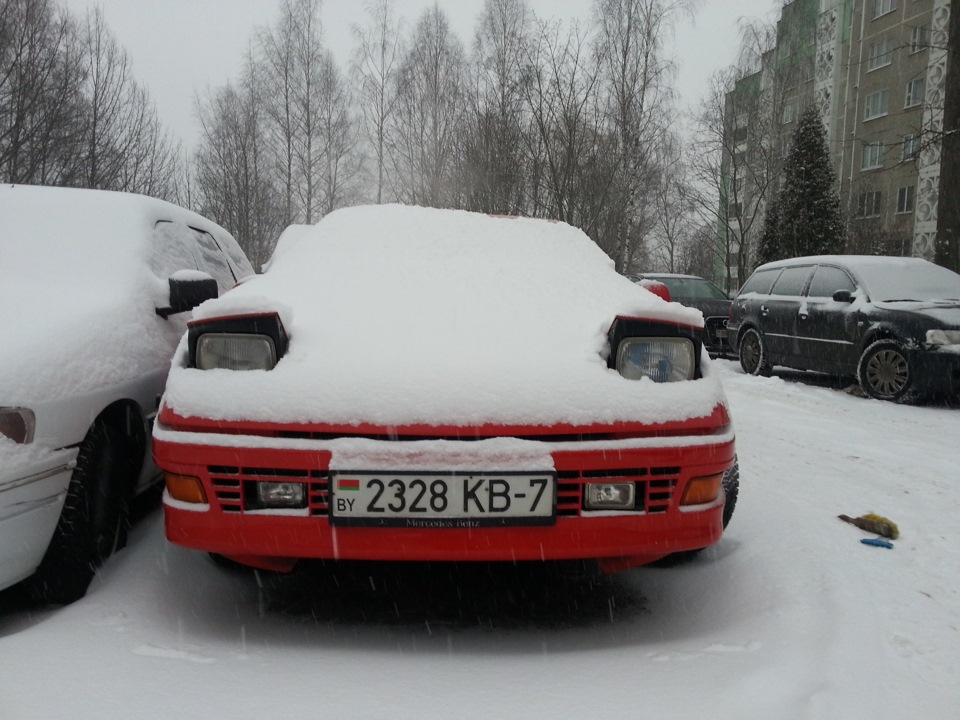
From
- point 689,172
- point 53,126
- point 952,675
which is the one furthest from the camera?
point 689,172

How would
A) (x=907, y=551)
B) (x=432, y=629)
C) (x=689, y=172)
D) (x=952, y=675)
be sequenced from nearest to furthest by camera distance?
(x=952, y=675), (x=432, y=629), (x=907, y=551), (x=689, y=172)

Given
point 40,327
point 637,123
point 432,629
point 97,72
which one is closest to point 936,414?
point 432,629

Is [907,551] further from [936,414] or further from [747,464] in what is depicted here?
[936,414]

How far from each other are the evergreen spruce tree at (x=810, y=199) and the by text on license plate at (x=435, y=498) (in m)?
23.0

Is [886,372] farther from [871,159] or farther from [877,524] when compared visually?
[871,159]

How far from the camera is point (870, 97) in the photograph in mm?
32906

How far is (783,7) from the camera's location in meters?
26.3

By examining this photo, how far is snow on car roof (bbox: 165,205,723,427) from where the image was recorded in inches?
75.0

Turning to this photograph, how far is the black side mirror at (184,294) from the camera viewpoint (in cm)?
282

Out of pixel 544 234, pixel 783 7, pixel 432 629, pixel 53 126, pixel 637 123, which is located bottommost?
pixel 432 629

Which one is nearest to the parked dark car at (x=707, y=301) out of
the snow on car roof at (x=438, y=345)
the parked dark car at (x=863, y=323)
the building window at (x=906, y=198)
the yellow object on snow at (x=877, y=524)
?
the parked dark car at (x=863, y=323)

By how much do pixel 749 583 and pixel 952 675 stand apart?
0.66 metres

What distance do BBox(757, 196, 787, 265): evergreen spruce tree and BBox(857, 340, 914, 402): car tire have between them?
57.1ft

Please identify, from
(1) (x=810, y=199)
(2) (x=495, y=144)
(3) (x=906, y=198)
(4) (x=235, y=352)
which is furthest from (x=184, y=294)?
(3) (x=906, y=198)
